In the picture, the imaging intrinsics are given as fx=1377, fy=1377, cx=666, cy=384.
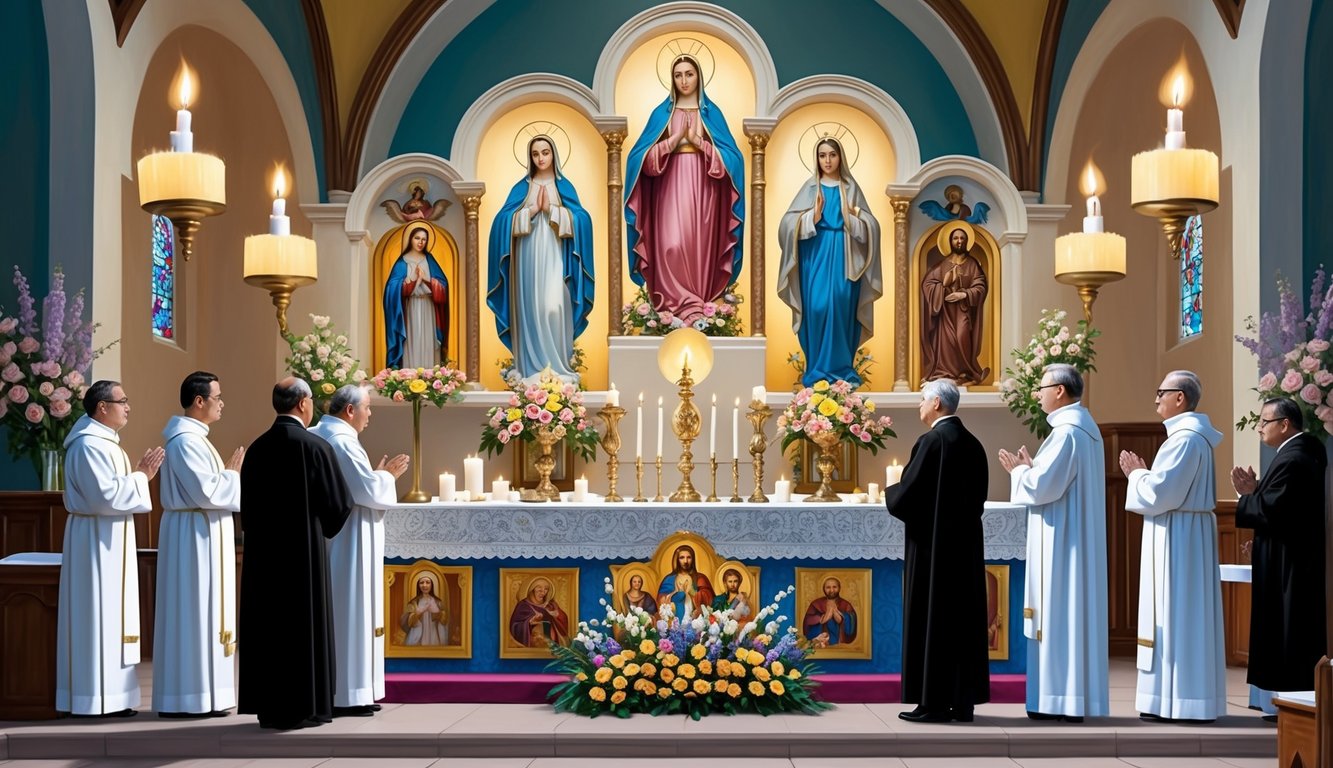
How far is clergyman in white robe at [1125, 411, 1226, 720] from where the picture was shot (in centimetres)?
709

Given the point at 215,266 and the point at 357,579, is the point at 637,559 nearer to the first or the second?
the point at 357,579

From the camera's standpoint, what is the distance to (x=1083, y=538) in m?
7.27

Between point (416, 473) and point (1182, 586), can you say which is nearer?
point (1182, 586)

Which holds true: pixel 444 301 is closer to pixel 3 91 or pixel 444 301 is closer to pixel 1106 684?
pixel 3 91

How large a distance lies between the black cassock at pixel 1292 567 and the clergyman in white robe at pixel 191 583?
5.43 m

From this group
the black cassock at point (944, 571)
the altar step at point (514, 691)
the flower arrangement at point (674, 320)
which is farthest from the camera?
the flower arrangement at point (674, 320)

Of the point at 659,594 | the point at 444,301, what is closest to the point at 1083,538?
the point at 659,594

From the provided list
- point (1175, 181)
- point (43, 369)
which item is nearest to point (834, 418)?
point (1175, 181)

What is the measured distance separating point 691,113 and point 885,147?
5.32ft

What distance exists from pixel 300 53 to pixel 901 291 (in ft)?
17.0

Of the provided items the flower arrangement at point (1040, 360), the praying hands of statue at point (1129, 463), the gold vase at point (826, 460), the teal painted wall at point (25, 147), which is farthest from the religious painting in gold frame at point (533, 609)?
the flower arrangement at point (1040, 360)

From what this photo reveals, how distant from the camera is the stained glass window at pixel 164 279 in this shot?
1232cm

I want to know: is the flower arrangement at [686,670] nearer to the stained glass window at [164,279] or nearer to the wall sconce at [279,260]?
the wall sconce at [279,260]

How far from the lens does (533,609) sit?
8.02 metres
